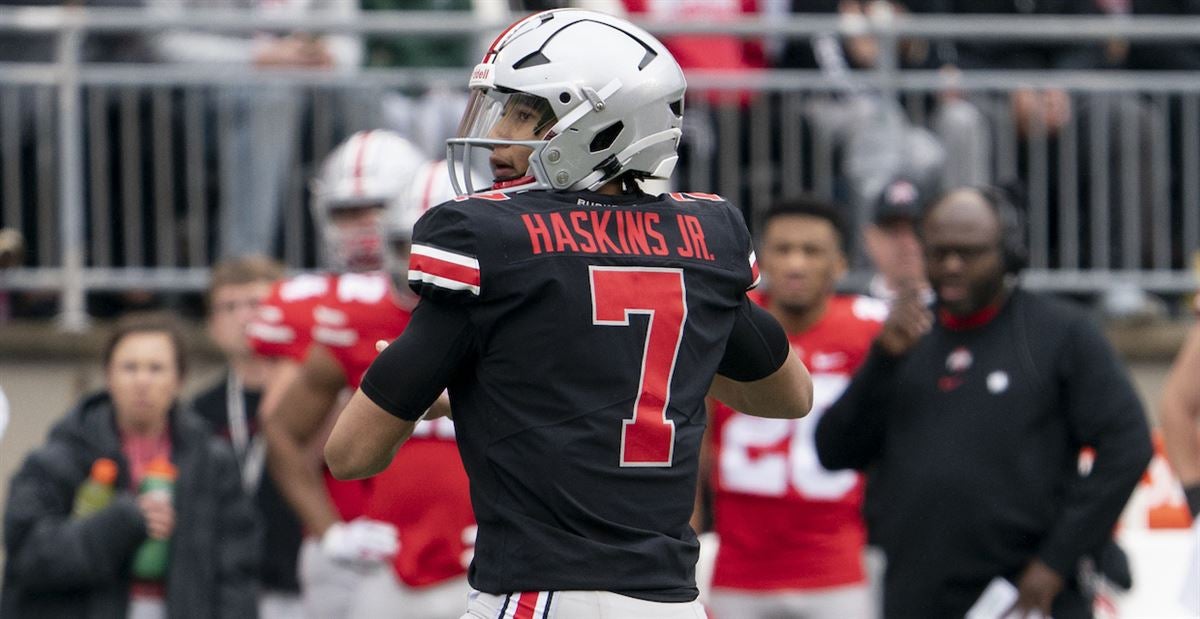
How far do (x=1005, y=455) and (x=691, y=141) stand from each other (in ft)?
11.7

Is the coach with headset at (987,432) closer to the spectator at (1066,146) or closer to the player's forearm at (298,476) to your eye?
the player's forearm at (298,476)

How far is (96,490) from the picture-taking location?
6.84m

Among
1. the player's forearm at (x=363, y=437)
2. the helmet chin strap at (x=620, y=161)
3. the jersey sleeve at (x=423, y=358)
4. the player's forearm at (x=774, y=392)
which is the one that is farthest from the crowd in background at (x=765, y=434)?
the jersey sleeve at (x=423, y=358)

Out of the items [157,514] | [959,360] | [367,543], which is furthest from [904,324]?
[157,514]

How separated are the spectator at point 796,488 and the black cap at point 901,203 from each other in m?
0.92

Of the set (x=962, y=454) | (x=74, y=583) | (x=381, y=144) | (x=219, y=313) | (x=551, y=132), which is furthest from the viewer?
(x=219, y=313)

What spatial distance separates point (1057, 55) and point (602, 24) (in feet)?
20.9

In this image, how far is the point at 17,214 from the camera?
914 centimetres

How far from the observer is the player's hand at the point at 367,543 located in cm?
660

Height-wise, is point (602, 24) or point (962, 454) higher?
point (602, 24)

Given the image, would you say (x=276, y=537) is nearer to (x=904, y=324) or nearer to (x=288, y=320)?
(x=288, y=320)

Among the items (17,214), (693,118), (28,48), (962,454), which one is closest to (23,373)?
(17,214)

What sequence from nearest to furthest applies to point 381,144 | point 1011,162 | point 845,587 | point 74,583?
point 74,583 → point 845,587 → point 381,144 → point 1011,162

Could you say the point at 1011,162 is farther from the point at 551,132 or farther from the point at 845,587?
the point at 551,132
